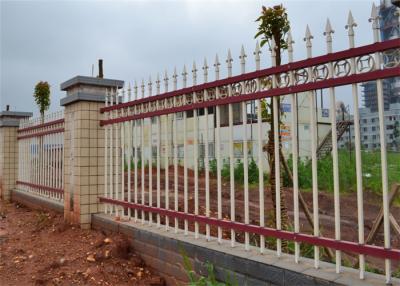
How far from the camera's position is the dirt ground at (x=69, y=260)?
4191 mm

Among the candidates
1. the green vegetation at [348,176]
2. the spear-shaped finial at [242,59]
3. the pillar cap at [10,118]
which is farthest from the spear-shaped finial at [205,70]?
the pillar cap at [10,118]

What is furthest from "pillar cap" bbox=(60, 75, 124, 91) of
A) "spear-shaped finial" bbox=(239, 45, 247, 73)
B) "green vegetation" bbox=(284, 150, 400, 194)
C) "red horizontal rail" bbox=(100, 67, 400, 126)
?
"green vegetation" bbox=(284, 150, 400, 194)

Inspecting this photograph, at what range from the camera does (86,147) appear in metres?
5.73

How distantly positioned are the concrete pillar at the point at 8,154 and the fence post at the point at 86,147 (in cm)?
510

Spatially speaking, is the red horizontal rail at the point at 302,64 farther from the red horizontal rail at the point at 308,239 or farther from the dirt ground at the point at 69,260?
the dirt ground at the point at 69,260

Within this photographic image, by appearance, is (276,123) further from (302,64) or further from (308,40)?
(308,40)

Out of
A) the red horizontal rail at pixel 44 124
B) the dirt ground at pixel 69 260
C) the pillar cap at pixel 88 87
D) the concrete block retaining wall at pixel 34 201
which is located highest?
the pillar cap at pixel 88 87

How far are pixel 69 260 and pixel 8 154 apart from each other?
6.82 m

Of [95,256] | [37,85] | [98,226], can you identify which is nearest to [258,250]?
[95,256]

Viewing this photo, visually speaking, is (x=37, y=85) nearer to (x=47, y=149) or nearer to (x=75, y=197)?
(x=47, y=149)

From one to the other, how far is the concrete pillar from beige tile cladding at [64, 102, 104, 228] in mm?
5214

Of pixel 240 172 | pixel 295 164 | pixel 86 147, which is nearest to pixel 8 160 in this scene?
pixel 86 147

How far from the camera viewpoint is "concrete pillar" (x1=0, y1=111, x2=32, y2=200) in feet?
33.3

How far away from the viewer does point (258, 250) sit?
332 cm
